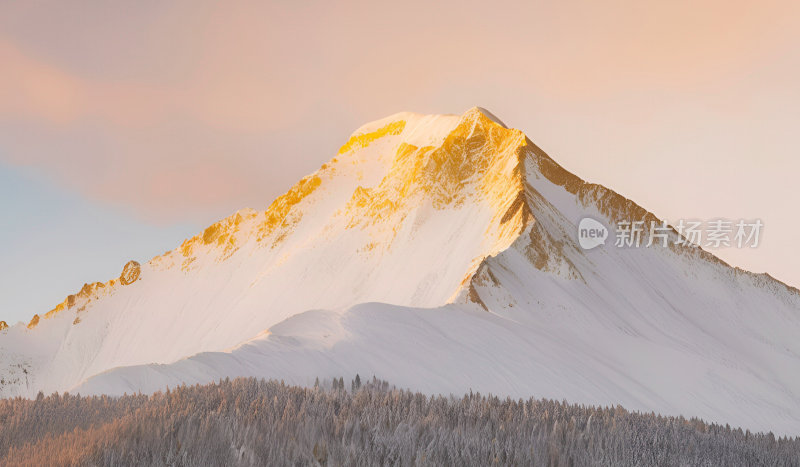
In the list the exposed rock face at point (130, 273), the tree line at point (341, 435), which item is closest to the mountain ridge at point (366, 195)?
the exposed rock face at point (130, 273)

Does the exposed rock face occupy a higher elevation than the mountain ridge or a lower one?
lower

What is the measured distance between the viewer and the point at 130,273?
120 metres

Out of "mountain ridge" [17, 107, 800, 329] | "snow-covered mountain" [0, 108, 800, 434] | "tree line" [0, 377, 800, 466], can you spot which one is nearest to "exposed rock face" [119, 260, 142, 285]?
"snow-covered mountain" [0, 108, 800, 434]

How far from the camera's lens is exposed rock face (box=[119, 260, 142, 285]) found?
120 metres

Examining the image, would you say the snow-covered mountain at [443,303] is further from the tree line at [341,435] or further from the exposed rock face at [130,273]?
the tree line at [341,435]

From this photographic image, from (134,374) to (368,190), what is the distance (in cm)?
7221

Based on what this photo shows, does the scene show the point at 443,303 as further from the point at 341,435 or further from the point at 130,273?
the point at 130,273

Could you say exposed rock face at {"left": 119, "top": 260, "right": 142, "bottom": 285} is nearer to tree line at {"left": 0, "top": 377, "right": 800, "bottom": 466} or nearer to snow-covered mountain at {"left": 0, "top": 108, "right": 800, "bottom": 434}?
snow-covered mountain at {"left": 0, "top": 108, "right": 800, "bottom": 434}

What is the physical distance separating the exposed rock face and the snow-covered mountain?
0.42m

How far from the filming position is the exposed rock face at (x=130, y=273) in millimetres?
119500

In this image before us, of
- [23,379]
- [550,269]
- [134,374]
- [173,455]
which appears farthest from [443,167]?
[23,379]

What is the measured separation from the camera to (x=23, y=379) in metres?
110

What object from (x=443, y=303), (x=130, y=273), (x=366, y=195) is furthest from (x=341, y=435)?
(x=130, y=273)

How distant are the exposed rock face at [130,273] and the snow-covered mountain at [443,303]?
1.38 ft
